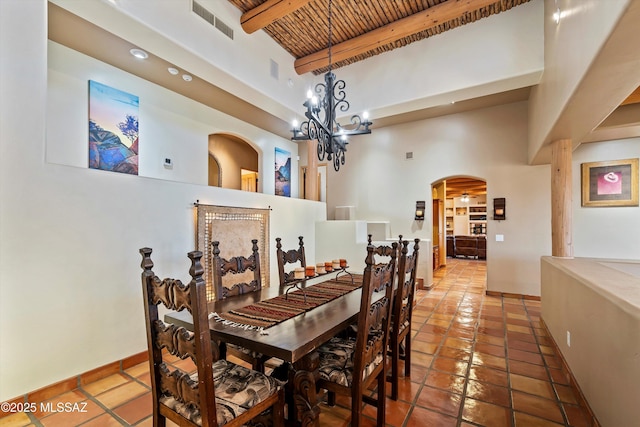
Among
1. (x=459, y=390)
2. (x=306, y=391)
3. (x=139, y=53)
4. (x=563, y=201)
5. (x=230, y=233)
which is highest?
(x=139, y=53)

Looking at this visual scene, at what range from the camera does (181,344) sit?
1.23 metres

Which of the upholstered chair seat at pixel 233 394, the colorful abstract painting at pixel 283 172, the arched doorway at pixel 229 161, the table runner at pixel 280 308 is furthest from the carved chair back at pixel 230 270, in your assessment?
the arched doorway at pixel 229 161

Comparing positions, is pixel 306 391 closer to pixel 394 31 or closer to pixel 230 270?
pixel 230 270

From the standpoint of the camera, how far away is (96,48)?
11.2 feet

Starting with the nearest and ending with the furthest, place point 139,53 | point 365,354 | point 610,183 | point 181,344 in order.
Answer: point 181,344 → point 365,354 → point 139,53 → point 610,183

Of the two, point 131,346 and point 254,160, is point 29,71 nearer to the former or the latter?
point 131,346

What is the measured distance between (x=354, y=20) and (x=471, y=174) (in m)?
3.53

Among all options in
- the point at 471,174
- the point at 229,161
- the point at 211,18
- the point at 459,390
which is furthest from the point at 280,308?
the point at 229,161

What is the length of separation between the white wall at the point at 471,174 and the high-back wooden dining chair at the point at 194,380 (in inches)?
206

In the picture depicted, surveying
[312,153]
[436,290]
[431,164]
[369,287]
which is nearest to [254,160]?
[312,153]

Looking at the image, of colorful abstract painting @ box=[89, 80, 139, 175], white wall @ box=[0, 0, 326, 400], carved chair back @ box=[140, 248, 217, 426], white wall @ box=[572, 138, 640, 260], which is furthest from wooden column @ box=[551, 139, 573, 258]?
colorful abstract painting @ box=[89, 80, 139, 175]

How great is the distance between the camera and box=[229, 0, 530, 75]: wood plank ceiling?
165 inches

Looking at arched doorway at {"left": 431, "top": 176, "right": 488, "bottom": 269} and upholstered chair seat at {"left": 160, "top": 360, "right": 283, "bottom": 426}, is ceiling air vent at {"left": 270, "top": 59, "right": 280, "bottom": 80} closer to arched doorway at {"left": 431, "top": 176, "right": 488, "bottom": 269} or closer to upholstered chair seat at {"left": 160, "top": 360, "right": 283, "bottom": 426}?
upholstered chair seat at {"left": 160, "top": 360, "right": 283, "bottom": 426}

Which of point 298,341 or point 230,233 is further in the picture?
point 230,233
